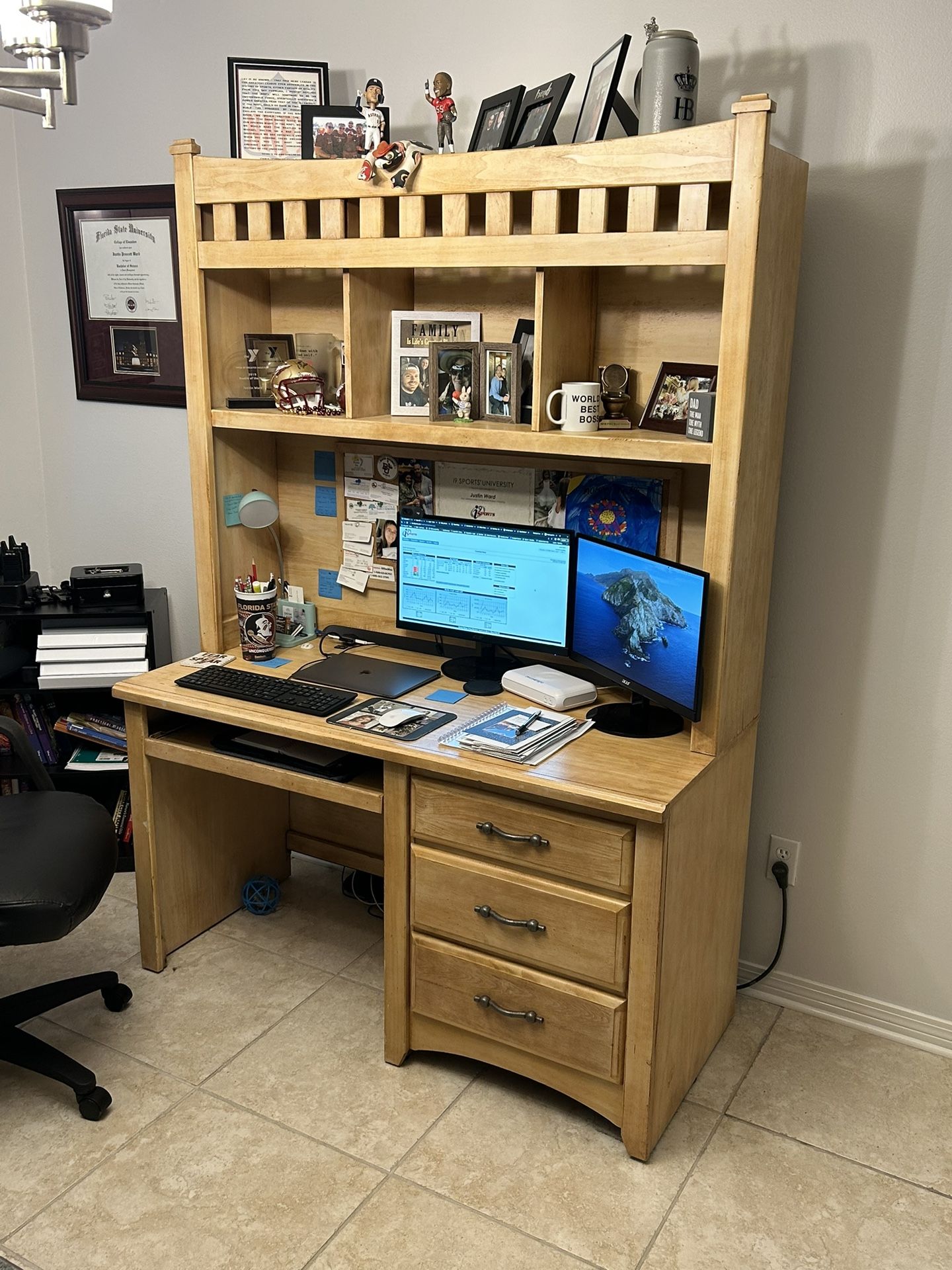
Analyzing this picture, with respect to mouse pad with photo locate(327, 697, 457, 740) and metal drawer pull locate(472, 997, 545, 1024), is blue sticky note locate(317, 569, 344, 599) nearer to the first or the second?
mouse pad with photo locate(327, 697, 457, 740)

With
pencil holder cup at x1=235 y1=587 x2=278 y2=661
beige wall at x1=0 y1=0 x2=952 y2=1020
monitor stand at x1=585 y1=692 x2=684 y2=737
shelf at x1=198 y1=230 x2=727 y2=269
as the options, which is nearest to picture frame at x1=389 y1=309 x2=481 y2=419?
shelf at x1=198 y1=230 x2=727 y2=269

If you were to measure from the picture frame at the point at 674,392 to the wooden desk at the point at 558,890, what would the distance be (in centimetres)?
62

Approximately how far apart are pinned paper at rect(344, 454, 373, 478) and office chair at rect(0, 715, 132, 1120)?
1020 mm

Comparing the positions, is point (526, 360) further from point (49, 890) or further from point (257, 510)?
point (49, 890)

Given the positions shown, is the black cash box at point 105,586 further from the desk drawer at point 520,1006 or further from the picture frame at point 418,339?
the desk drawer at point 520,1006

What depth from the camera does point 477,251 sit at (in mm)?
2223

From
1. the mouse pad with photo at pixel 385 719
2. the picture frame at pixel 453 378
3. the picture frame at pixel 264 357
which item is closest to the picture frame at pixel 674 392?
the picture frame at pixel 453 378

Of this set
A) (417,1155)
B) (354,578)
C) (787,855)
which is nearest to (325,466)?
(354,578)

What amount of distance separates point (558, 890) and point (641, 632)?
542mm

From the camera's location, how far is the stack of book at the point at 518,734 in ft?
6.98

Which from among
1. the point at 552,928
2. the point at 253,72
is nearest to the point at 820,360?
the point at 552,928

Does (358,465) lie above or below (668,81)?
below

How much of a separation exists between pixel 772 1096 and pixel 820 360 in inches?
61.3

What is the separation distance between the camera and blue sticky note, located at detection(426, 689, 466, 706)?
2.46m
